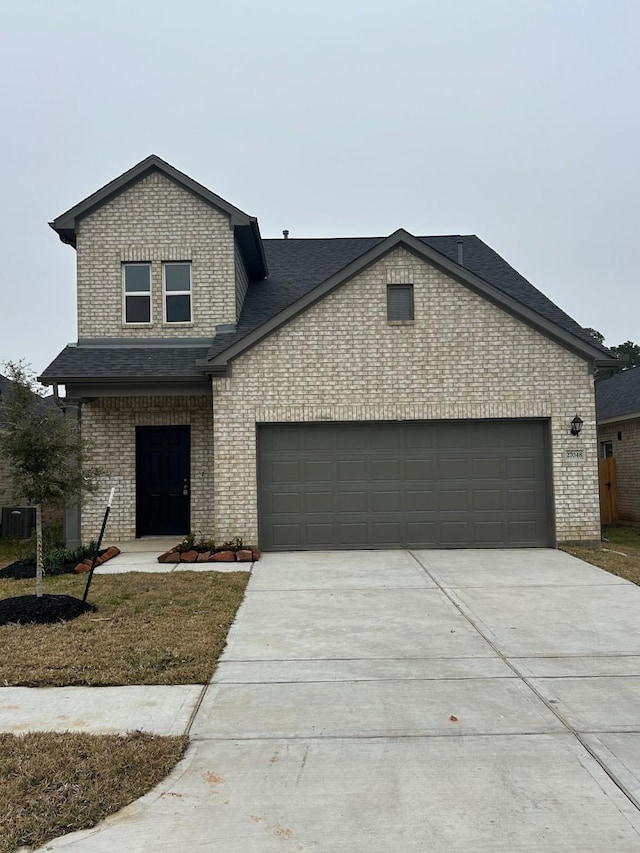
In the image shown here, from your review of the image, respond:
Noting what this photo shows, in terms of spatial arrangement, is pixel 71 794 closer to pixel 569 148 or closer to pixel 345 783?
pixel 345 783

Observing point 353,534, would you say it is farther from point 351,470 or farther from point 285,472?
point 285,472

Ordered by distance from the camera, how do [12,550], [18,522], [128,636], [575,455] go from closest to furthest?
[128,636] → [575,455] → [12,550] → [18,522]

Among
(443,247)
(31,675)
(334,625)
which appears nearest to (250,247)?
(443,247)

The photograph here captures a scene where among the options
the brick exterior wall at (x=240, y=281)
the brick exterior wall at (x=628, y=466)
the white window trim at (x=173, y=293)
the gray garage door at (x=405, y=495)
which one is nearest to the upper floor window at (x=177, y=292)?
the white window trim at (x=173, y=293)

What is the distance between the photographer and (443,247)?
60.0 ft

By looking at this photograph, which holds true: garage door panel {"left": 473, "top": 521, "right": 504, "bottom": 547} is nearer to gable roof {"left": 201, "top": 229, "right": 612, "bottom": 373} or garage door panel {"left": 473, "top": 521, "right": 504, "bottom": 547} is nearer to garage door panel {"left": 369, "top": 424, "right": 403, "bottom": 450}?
garage door panel {"left": 369, "top": 424, "right": 403, "bottom": 450}

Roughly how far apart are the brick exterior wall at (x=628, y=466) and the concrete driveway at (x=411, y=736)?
10.6 meters

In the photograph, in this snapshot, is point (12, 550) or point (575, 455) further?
point (12, 550)

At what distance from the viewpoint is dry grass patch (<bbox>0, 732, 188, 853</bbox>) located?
336 centimetres

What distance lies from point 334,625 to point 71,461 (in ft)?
12.8

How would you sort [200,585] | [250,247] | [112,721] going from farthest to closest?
[250,247] < [200,585] < [112,721]

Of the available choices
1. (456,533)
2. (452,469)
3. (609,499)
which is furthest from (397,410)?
(609,499)

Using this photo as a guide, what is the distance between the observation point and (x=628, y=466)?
18250 mm

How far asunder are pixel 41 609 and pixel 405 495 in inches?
263
